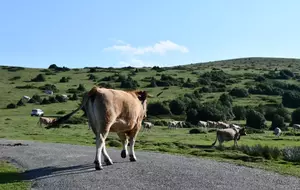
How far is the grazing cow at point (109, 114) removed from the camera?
1493cm

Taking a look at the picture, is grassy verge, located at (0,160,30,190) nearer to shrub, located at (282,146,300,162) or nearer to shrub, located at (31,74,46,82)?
shrub, located at (282,146,300,162)

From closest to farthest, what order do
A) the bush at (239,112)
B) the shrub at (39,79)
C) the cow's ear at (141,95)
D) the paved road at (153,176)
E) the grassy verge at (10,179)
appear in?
the paved road at (153,176), the grassy verge at (10,179), the cow's ear at (141,95), the bush at (239,112), the shrub at (39,79)

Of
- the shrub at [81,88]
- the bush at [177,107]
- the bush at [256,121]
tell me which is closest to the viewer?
the bush at [256,121]

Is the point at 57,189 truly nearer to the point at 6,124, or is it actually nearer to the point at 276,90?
the point at 6,124

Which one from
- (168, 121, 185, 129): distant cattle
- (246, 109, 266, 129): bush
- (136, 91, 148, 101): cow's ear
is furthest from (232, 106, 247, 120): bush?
(136, 91, 148, 101): cow's ear

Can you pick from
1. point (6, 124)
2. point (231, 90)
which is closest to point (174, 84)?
point (231, 90)

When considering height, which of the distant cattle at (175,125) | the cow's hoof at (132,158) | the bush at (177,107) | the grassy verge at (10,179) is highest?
the cow's hoof at (132,158)

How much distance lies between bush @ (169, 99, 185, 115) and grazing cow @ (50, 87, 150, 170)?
58.7 meters

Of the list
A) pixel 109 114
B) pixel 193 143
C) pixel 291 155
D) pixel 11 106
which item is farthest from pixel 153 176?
pixel 11 106

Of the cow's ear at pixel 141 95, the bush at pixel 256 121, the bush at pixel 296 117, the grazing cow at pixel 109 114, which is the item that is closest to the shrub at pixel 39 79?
the bush at pixel 256 121

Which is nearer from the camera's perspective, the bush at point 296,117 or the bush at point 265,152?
the bush at point 265,152

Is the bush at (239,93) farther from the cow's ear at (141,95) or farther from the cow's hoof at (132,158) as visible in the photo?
the cow's hoof at (132,158)

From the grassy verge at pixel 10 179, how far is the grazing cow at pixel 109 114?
243 centimetres

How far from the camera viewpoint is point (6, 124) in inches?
2223
